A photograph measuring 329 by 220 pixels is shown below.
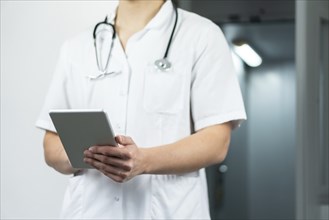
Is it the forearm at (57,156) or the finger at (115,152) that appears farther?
the forearm at (57,156)

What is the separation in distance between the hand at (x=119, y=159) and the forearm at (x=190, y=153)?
0.09ft

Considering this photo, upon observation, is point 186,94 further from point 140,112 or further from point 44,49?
point 44,49

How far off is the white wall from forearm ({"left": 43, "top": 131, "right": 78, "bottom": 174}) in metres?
0.44

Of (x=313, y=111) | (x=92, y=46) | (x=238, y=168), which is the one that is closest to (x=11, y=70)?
(x=92, y=46)

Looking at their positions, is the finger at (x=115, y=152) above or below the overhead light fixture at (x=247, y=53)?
below

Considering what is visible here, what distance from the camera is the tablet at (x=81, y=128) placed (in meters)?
1.06

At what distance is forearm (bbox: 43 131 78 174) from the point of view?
4.25ft

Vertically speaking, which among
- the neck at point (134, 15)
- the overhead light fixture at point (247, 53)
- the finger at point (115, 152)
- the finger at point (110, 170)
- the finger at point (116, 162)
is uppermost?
the overhead light fixture at point (247, 53)

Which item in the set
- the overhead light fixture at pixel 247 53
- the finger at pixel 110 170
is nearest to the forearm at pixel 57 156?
the finger at pixel 110 170

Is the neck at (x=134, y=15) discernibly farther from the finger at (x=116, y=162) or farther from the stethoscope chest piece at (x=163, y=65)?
the finger at (x=116, y=162)

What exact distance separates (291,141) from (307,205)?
10.4 feet

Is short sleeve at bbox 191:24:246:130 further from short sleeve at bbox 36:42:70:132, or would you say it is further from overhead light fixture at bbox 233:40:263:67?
overhead light fixture at bbox 233:40:263:67

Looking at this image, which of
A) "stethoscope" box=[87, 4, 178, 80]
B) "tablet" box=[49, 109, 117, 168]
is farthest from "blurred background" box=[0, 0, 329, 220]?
"tablet" box=[49, 109, 117, 168]

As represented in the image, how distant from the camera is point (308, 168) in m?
2.41
